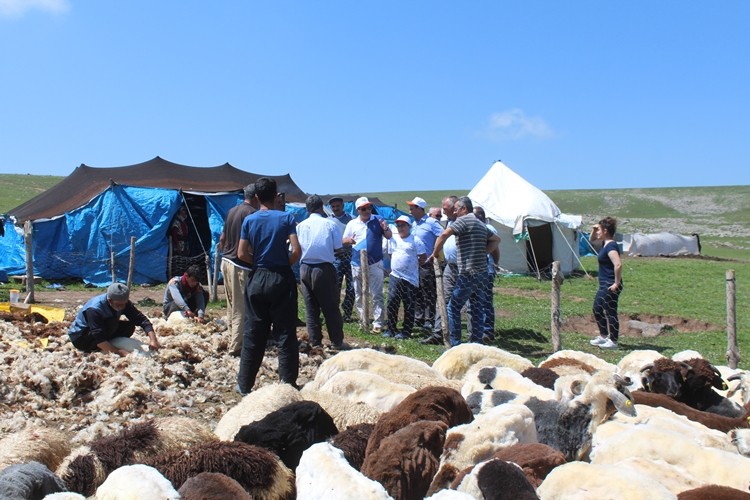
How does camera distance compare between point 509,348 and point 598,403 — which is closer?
point 598,403

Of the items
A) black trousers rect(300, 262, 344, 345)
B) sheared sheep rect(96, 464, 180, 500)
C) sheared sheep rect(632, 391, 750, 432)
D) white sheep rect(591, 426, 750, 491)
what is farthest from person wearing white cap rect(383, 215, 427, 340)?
sheared sheep rect(96, 464, 180, 500)

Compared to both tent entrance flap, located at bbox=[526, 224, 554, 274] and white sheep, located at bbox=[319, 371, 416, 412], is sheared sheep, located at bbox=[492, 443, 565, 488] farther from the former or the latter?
tent entrance flap, located at bbox=[526, 224, 554, 274]

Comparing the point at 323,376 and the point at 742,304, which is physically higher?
the point at 323,376

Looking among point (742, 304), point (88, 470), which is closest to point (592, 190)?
point (742, 304)

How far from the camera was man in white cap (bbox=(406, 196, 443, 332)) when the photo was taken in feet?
37.1

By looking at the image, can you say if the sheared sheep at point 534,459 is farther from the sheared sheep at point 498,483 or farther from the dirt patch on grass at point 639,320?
the dirt patch on grass at point 639,320

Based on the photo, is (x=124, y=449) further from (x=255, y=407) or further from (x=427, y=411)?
(x=427, y=411)

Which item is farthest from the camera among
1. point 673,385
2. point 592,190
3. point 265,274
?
point 592,190

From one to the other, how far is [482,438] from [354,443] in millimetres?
701

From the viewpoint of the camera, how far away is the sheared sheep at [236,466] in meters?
3.49

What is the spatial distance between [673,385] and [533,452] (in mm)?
2320

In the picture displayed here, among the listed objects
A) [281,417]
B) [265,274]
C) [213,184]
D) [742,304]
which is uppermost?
[213,184]

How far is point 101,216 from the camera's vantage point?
1762cm

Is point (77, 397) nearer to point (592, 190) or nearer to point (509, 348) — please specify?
point (509, 348)
